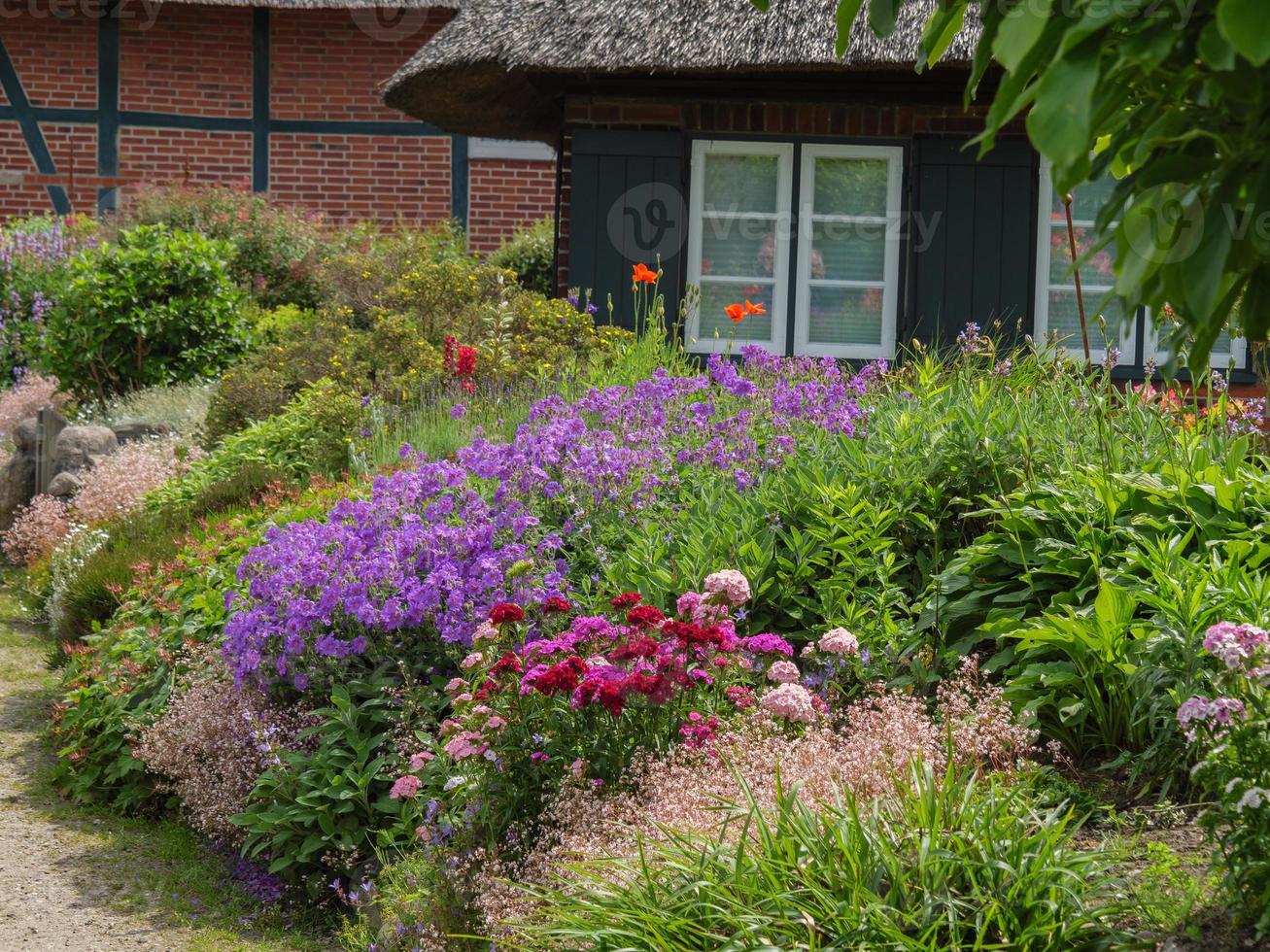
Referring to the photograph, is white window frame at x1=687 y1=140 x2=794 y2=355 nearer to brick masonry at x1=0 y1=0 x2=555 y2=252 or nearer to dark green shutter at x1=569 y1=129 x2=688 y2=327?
dark green shutter at x1=569 y1=129 x2=688 y2=327

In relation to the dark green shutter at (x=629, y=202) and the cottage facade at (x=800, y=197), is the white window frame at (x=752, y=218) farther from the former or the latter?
the dark green shutter at (x=629, y=202)

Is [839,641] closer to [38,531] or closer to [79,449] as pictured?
[38,531]

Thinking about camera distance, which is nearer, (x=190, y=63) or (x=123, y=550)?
(x=123, y=550)

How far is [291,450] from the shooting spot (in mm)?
7715

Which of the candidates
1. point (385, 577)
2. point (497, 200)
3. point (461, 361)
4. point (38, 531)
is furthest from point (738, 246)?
point (497, 200)

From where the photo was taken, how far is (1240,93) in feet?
4.84

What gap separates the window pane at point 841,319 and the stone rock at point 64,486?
16.1ft

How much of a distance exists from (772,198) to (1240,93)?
7.99 m

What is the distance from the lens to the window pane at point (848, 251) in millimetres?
9359

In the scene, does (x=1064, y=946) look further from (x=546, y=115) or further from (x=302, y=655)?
(x=546, y=115)

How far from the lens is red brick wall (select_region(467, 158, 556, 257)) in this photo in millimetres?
14805

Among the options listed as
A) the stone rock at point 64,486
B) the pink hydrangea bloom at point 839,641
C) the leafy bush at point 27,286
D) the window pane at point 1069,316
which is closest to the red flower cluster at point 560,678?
the pink hydrangea bloom at point 839,641

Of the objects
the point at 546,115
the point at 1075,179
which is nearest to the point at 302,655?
the point at 1075,179

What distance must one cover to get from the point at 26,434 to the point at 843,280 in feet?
18.5
